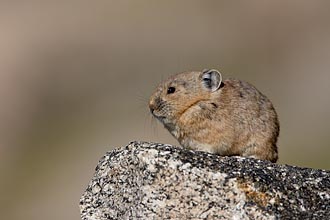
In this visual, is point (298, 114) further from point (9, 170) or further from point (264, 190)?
point (264, 190)

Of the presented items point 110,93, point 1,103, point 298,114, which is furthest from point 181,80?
point 1,103

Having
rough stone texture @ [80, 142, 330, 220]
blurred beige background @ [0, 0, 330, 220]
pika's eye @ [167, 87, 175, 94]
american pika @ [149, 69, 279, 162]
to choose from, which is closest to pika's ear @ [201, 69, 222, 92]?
american pika @ [149, 69, 279, 162]

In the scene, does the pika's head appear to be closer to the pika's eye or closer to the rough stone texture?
the pika's eye

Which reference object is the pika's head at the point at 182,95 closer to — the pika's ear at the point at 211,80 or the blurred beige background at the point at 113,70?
the pika's ear at the point at 211,80

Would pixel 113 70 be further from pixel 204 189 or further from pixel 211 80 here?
pixel 204 189

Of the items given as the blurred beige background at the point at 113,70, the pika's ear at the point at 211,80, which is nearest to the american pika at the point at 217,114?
the pika's ear at the point at 211,80

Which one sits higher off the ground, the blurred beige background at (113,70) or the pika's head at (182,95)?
the pika's head at (182,95)
